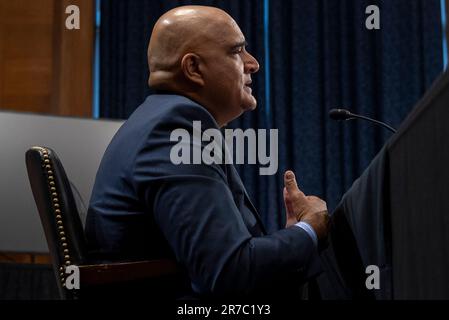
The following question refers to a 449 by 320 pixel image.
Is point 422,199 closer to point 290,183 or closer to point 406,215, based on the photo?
point 406,215

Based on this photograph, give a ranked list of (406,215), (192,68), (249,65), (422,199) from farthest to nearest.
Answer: (249,65), (192,68), (406,215), (422,199)

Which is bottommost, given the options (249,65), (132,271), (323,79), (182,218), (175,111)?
(132,271)

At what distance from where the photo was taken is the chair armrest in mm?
1327

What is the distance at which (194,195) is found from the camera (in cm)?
127

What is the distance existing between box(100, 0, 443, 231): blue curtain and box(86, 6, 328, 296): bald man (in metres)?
2.84

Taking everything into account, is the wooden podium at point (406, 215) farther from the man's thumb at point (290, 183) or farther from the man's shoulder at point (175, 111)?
the man's shoulder at point (175, 111)

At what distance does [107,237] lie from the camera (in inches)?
54.7

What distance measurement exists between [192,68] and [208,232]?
0.43 metres

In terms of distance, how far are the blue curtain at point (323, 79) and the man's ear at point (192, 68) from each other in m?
2.92

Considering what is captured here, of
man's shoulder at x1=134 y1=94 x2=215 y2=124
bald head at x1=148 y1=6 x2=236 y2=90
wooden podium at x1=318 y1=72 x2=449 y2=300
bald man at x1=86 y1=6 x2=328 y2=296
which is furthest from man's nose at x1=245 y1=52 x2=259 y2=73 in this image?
wooden podium at x1=318 y1=72 x2=449 y2=300

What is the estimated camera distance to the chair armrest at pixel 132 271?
1.33m

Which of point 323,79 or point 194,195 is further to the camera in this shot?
point 323,79

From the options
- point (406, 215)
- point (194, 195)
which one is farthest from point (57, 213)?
point (406, 215)

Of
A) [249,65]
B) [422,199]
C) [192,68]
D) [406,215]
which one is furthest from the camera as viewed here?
[249,65]
